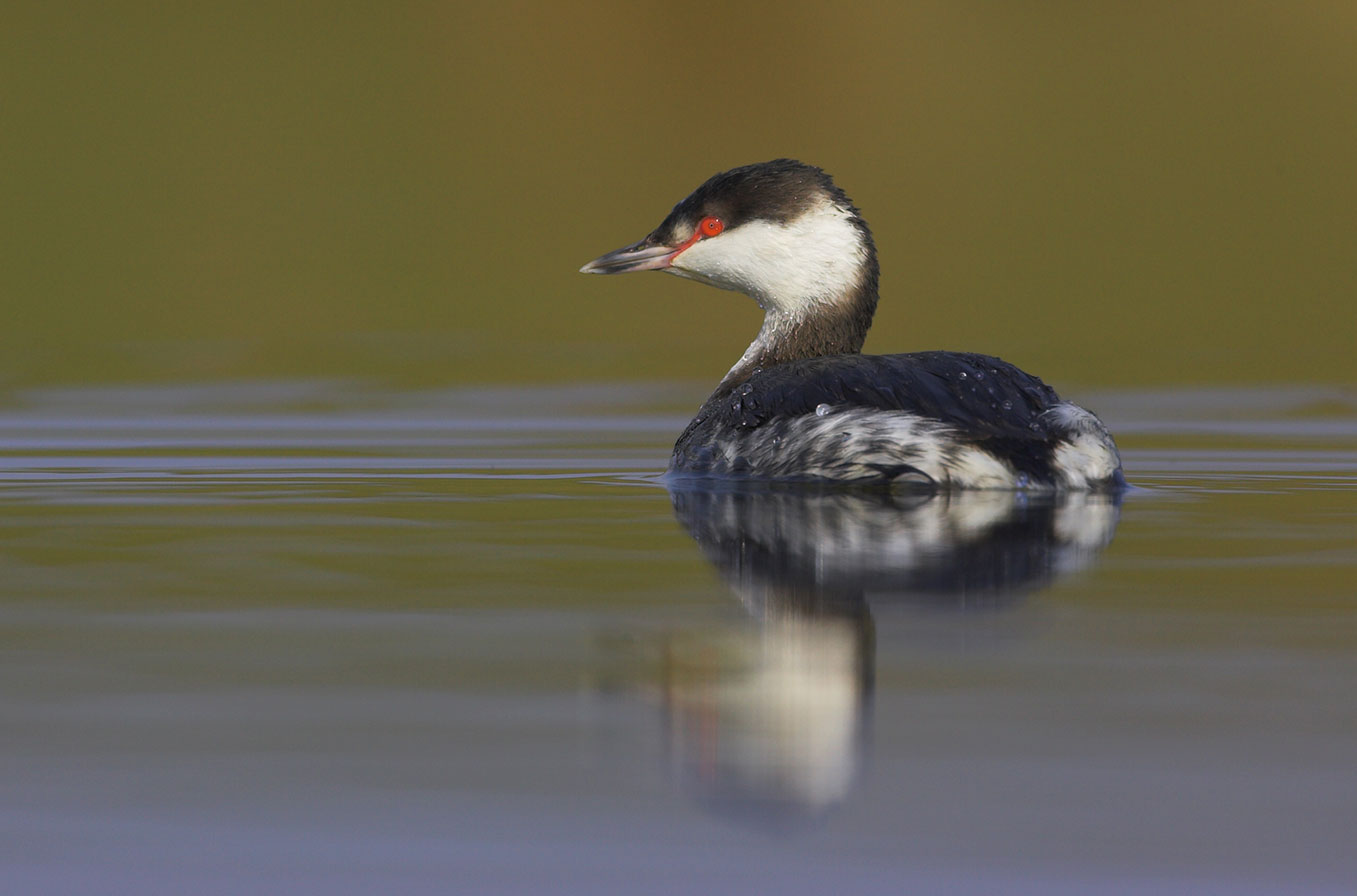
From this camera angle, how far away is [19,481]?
735cm

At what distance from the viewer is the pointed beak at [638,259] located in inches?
316

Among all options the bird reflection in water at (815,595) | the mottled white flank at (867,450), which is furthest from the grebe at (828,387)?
the bird reflection in water at (815,595)

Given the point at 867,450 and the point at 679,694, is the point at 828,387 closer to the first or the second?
the point at 867,450

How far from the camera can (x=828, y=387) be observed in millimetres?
6602

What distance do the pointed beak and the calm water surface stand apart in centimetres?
155

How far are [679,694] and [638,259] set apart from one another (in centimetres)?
488

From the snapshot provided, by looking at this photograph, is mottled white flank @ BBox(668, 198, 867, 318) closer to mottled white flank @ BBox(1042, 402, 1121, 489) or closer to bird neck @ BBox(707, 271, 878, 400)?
bird neck @ BBox(707, 271, 878, 400)

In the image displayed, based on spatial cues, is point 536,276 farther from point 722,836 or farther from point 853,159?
point 722,836

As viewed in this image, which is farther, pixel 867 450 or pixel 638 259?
pixel 638 259

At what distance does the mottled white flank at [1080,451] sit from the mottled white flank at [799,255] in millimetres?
1516

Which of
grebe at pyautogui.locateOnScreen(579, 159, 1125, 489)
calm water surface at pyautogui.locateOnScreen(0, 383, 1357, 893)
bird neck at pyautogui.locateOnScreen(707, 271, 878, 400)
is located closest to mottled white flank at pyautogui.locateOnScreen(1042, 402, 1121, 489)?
grebe at pyautogui.locateOnScreen(579, 159, 1125, 489)

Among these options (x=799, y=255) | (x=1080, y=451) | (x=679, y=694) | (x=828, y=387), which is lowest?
(x=679, y=694)

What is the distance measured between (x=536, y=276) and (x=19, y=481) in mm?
13496

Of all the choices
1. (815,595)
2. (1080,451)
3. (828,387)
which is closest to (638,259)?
(828,387)
